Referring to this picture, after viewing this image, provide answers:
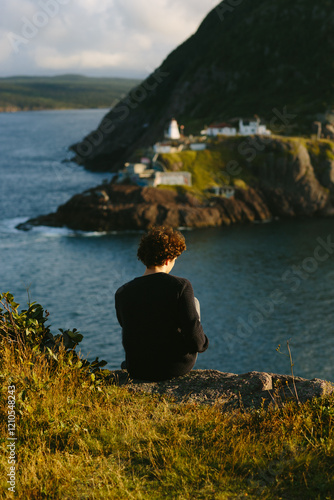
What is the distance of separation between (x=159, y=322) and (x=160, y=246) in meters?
1.11

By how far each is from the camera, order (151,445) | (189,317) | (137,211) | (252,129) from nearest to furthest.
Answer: (151,445) < (189,317) < (137,211) < (252,129)

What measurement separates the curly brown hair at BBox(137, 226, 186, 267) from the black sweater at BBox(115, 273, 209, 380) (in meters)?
0.27

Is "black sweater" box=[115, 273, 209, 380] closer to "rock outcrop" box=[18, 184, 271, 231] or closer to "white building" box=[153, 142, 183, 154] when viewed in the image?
"rock outcrop" box=[18, 184, 271, 231]

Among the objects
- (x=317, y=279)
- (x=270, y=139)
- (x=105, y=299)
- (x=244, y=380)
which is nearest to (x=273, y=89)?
(x=270, y=139)

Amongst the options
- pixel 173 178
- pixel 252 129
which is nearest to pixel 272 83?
pixel 252 129

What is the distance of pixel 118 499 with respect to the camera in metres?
5.34

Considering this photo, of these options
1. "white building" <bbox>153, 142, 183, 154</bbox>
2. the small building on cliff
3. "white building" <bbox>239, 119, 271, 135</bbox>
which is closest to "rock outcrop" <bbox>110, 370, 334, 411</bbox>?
the small building on cliff

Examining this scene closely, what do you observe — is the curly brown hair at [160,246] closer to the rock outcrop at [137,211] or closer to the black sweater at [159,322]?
the black sweater at [159,322]

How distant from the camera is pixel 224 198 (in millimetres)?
107438

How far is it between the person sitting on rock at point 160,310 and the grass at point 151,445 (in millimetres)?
776

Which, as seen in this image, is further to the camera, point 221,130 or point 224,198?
point 221,130

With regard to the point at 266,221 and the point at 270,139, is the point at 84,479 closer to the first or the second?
the point at 266,221

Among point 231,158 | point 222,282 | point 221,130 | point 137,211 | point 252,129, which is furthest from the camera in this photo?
point 221,130

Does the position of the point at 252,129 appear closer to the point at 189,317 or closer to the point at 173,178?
the point at 173,178
